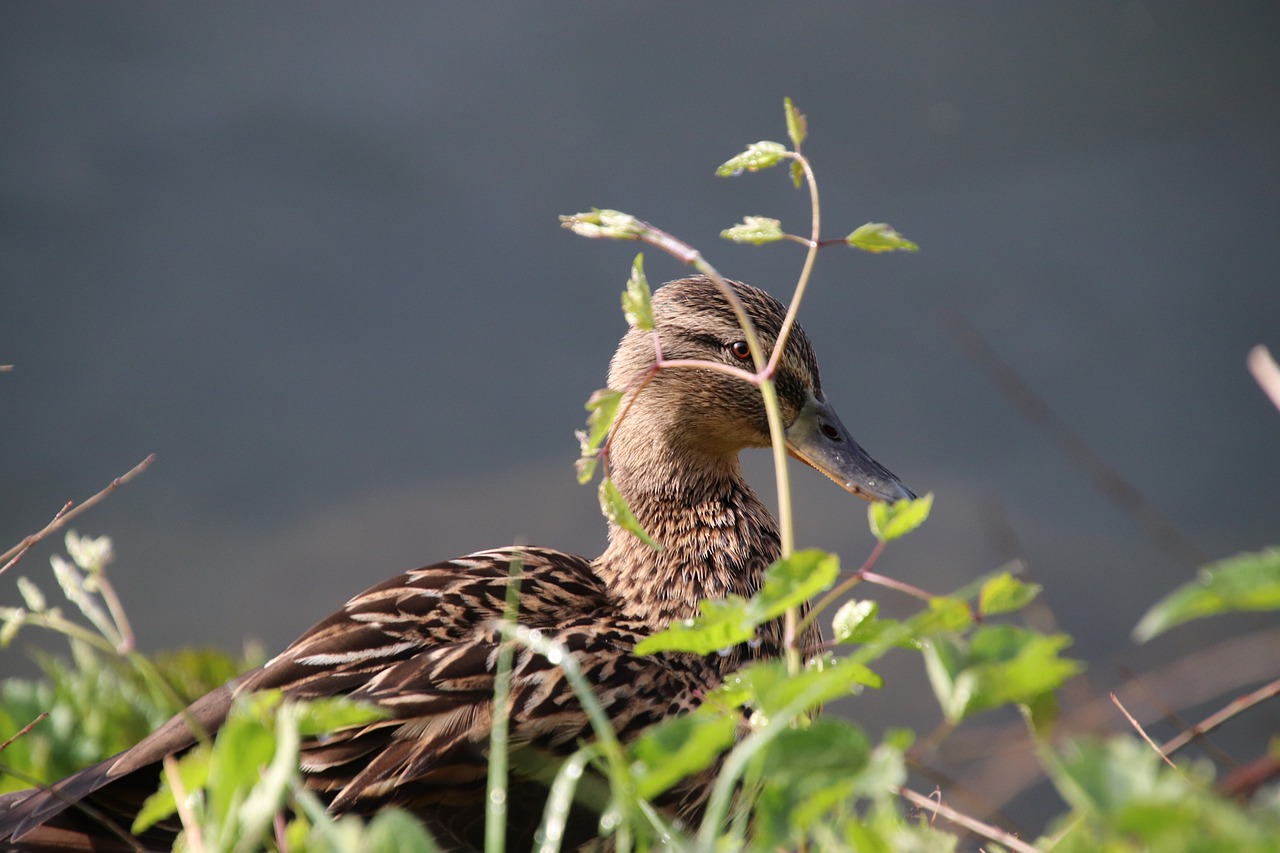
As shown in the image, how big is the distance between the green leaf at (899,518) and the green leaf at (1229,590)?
220 millimetres

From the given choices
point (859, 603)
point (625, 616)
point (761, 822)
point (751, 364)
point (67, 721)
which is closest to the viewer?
point (761, 822)

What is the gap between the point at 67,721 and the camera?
2.27 meters

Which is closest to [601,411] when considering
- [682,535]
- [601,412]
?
[601,412]

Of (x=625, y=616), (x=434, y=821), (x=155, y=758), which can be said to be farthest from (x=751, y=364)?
(x=155, y=758)

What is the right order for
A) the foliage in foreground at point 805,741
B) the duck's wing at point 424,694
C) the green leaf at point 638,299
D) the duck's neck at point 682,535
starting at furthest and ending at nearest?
the duck's neck at point 682,535 < the duck's wing at point 424,694 < the green leaf at point 638,299 < the foliage in foreground at point 805,741

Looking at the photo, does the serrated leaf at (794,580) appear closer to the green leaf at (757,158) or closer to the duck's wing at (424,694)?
the green leaf at (757,158)

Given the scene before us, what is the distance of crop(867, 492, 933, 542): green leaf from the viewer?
0.75 metres

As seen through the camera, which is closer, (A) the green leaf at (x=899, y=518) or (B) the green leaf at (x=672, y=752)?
(B) the green leaf at (x=672, y=752)

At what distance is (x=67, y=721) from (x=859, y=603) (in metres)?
1.97

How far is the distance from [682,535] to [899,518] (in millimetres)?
1066

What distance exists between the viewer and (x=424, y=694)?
1.34 meters

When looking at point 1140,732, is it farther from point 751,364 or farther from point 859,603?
point 751,364

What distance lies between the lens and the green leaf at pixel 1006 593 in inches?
27.9

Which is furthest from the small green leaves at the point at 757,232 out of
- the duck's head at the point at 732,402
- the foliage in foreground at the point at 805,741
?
the duck's head at the point at 732,402
